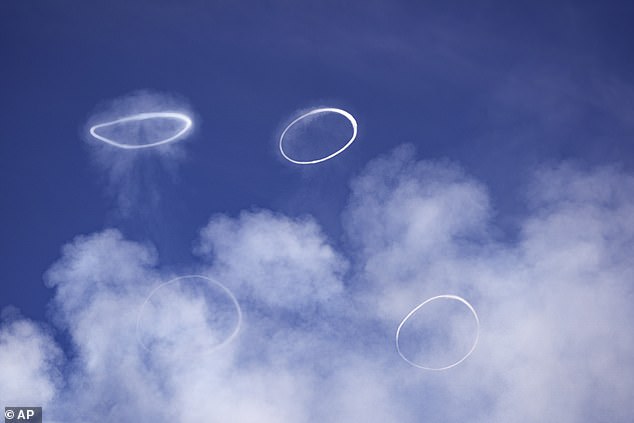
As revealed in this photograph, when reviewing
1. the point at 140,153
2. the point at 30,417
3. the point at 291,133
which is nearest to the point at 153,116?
the point at 140,153

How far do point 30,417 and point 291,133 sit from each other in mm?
15414

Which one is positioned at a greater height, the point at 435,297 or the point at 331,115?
the point at 331,115

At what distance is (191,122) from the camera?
2500 inches

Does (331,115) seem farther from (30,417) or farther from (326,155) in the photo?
(30,417)

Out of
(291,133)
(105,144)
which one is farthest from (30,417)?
(291,133)

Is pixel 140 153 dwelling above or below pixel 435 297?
above

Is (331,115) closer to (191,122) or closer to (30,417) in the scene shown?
(191,122)

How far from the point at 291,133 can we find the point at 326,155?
1.67 m

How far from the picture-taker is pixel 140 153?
64.0 metres

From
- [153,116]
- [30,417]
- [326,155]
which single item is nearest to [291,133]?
[326,155]

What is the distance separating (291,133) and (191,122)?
4.03 meters

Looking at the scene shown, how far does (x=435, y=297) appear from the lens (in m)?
63.5

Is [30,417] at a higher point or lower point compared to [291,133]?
lower

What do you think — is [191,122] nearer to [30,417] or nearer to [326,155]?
[326,155]
